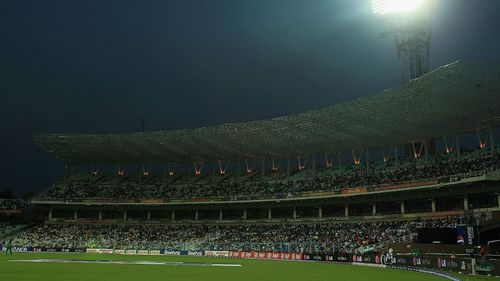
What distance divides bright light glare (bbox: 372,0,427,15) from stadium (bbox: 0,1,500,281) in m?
0.18

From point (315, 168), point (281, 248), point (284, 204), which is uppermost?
point (315, 168)

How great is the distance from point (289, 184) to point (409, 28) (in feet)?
96.0

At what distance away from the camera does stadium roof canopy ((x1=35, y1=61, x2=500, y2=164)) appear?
41281mm

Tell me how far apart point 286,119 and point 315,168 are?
22.4 m

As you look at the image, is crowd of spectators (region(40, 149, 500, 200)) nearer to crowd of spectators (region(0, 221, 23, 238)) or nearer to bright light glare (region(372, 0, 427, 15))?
crowd of spectators (region(0, 221, 23, 238))

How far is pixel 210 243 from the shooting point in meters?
64.6

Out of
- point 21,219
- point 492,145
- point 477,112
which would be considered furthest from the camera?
point 21,219

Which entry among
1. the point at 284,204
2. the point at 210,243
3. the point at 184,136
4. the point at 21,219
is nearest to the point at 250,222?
the point at 284,204

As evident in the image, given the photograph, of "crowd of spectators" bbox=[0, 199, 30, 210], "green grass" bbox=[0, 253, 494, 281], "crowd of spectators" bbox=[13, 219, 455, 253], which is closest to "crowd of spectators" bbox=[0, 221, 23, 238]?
"crowd of spectators" bbox=[13, 219, 455, 253]

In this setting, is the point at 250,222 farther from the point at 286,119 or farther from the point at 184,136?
the point at 286,119

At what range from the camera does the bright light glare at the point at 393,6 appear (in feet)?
165

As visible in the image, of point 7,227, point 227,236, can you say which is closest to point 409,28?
point 227,236

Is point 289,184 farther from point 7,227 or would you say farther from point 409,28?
point 7,227

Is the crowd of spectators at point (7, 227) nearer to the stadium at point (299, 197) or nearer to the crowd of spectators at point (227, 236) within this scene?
the stadium at point (299, 197)
